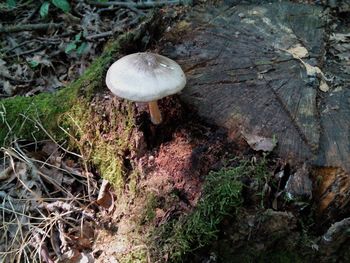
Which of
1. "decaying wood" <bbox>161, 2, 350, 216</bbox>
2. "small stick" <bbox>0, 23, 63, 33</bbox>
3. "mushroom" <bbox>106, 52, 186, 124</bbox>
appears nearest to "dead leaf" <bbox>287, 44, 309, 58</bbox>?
"decaying wood" <bbox>161, 2, 350, 216</bbox>

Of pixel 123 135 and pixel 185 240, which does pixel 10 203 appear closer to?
pixel 123 135

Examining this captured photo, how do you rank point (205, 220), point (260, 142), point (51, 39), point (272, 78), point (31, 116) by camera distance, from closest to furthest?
point (205, 220)
point (260, 142)
point (272, 78)
point (31, 116)
point (51, 39)

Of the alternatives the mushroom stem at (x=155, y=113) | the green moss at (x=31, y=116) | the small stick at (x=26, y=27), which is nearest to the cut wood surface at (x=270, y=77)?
the mushroom stem at (x=155, y=113)

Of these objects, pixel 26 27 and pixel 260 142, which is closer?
pixel 260 142

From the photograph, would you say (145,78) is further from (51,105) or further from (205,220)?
(51,105)

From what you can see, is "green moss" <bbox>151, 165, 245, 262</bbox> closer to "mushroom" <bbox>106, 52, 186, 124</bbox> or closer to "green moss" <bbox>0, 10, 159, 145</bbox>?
"mushroom" <bbox>106, 52, 186, 124</bbox>

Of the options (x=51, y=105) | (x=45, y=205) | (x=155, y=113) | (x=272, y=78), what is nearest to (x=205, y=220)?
(x=155, y=113)
